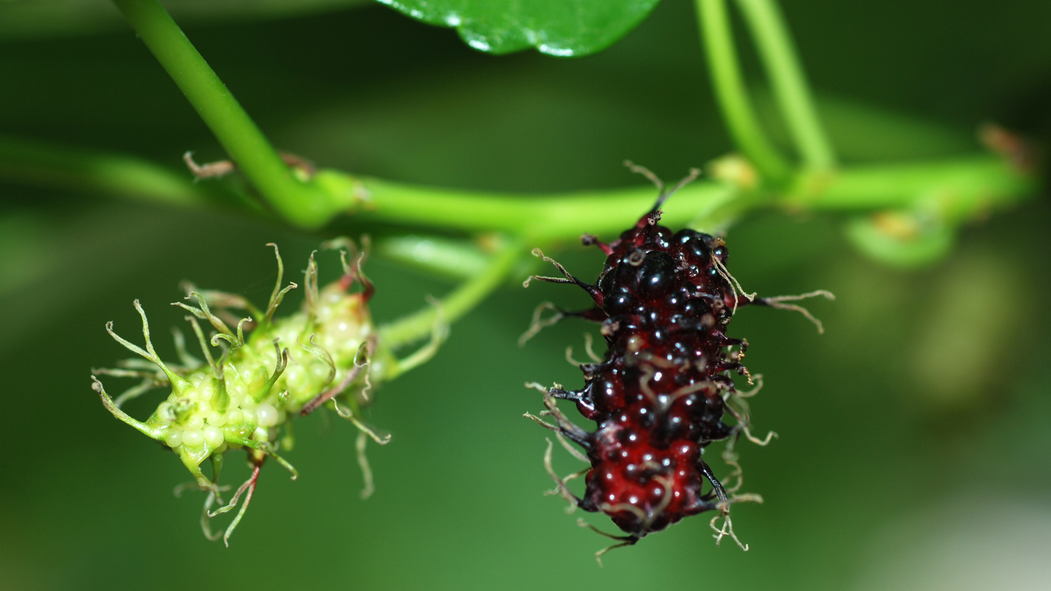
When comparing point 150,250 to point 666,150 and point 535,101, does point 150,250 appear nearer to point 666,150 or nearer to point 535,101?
point 535,101

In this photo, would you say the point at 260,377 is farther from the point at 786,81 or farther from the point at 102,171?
the point at 786,81

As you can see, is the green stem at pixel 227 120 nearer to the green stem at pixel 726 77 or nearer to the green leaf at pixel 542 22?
the green leaf at pixel 542 22

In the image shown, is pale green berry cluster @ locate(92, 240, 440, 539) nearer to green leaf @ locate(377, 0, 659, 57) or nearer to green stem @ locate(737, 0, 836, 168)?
green leaf @ locate(377, 0, 659, 57)

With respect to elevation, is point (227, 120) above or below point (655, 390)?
above

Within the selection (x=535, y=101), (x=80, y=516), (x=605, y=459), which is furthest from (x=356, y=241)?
(x=80, y=516)

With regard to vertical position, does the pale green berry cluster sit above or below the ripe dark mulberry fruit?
above

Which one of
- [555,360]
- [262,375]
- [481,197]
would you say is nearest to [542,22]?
[481,197]

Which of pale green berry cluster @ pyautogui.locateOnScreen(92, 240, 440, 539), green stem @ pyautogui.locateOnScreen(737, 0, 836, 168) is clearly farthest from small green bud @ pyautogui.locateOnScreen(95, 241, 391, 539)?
green stem @ pyautogui.locateOnScreen(737, 0, 836, 168)
